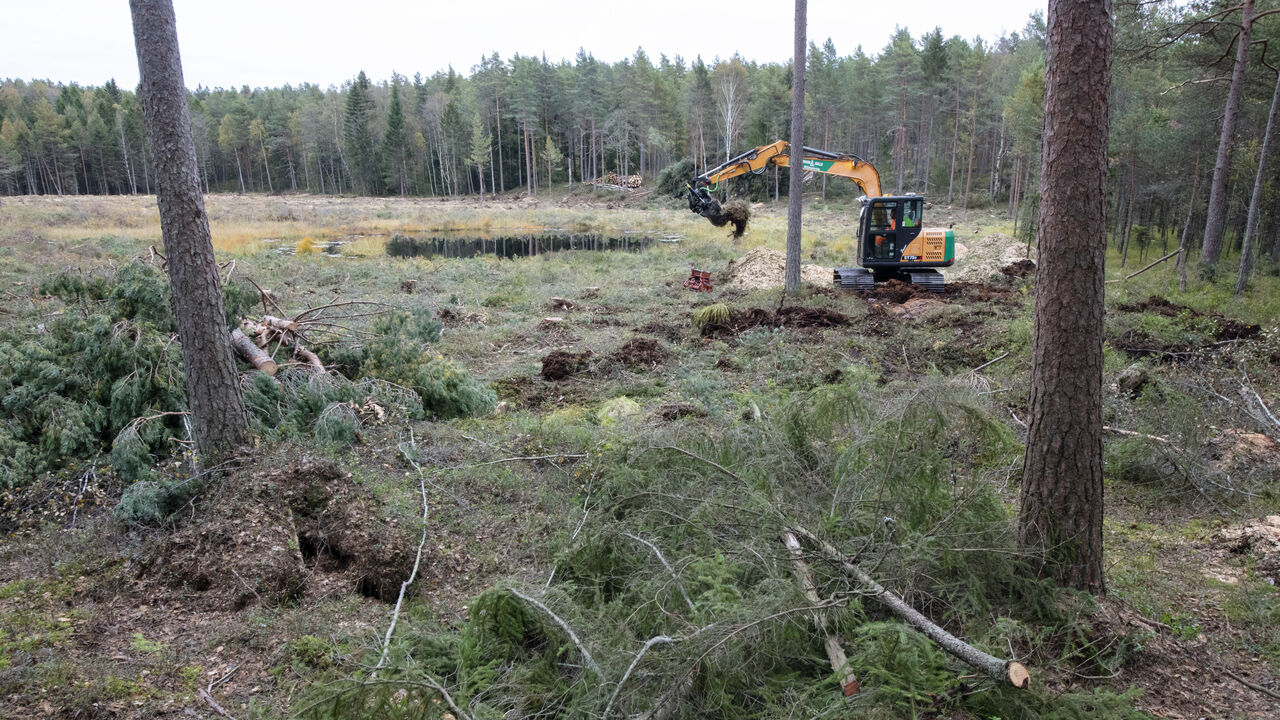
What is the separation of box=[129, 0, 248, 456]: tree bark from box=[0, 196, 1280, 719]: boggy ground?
623 millimetres

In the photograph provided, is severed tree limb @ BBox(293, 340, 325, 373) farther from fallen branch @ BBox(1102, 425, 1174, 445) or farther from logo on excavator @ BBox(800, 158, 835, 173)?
logo on excavator @ BBox(800, 158, 835, 173)

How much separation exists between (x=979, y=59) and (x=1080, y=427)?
59.5 metres

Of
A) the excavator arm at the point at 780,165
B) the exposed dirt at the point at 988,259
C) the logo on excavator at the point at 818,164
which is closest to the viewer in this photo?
the excavator arm at the point at 780,165

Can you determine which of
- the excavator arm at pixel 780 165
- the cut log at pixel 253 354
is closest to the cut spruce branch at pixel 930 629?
the cut log at pixel 253 354

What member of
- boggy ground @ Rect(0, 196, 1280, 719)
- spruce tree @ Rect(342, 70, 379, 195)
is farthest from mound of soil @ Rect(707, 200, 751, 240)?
spruce tree @ Rect(342, 70, 379, 195)

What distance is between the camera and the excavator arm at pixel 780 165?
18562 millimetres

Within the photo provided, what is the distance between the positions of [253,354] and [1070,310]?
797 centimetres

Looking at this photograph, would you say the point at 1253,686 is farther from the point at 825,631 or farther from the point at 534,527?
the point at 534,527

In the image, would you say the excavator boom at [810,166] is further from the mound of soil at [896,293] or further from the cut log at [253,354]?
the cut log at [253,354]

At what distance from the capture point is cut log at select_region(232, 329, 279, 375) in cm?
781

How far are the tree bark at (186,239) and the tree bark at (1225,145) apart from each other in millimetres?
19722

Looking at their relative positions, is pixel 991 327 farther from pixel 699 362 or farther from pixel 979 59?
pixel 979 59

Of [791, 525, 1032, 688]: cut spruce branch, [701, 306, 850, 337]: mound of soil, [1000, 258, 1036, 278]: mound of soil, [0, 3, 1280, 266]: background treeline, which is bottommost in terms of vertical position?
[701, 306, 850, 337]: mound of soil

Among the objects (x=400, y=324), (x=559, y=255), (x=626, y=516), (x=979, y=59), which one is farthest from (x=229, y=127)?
(x=626, y=516)
